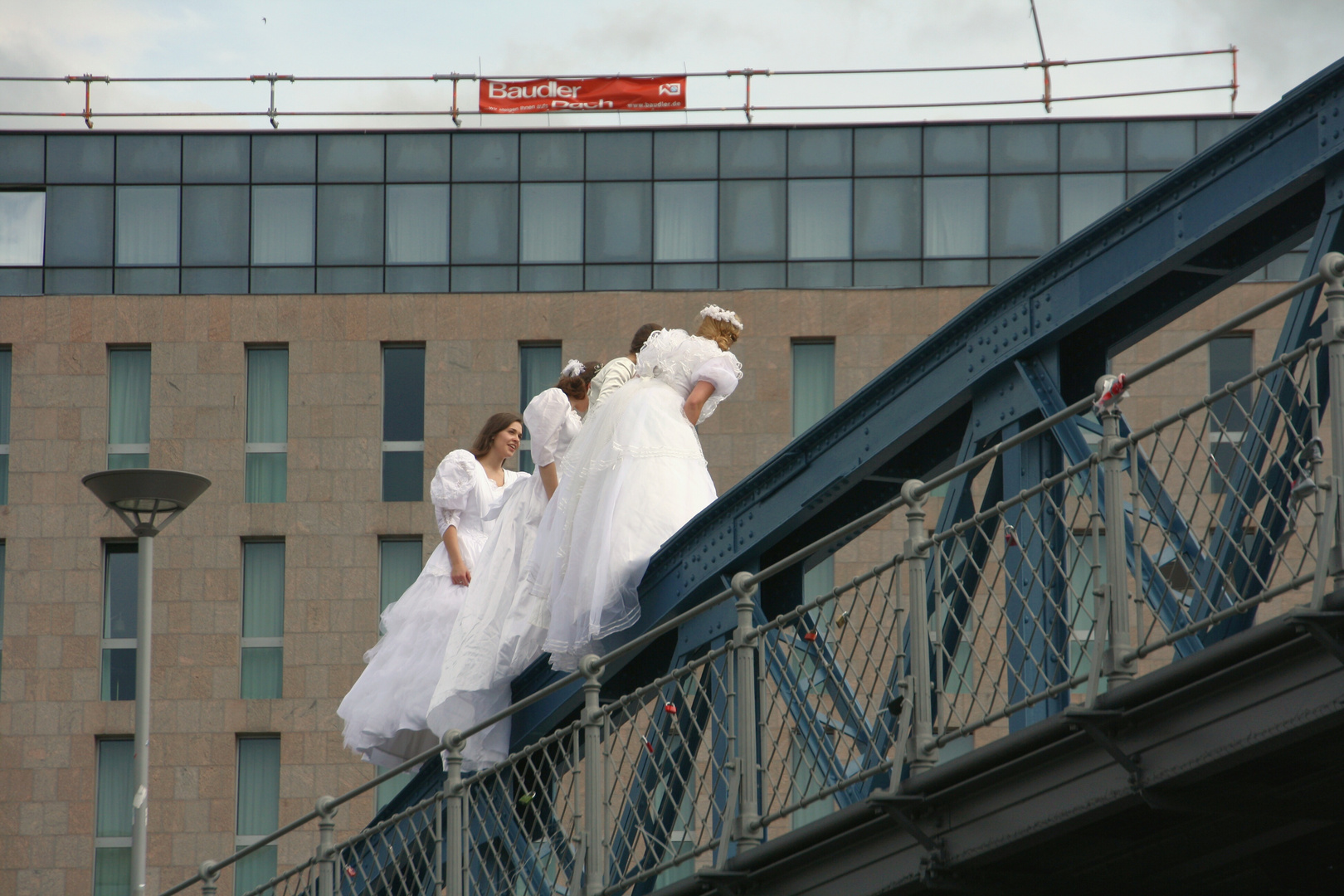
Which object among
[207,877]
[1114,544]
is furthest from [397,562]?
[1114,544]

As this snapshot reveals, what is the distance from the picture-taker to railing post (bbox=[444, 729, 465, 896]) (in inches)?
359

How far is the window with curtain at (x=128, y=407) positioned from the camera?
101 feet

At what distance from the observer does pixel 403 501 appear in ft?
99.0

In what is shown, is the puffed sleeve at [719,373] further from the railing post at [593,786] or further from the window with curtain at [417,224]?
the window with curtain at [417,224]

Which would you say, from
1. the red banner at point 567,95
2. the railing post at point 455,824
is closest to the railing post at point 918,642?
the railing post at point 455,824

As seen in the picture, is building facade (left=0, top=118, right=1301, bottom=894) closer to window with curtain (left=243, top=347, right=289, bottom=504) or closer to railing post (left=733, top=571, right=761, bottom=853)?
window with curtain (left=243, top=347, right=289, bottom=504)

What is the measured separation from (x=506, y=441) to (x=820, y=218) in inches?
Answer: 798

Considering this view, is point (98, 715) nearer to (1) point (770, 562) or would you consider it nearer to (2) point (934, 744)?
(1) point (770, 562)

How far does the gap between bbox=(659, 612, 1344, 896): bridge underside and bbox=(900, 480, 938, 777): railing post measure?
0.36 ft

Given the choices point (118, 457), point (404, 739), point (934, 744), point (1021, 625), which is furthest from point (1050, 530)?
point (118, 457)

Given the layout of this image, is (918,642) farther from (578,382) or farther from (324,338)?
(324,338)

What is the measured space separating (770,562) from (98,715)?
22.8m

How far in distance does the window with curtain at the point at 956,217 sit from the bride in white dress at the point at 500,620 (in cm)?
2084

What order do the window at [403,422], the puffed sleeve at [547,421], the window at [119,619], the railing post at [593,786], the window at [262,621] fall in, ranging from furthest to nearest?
the window at [403,422] → the window at [119,619] → the window at [262,621] → the puffed sleeve at [547,421] → the railing post at [593,786]
